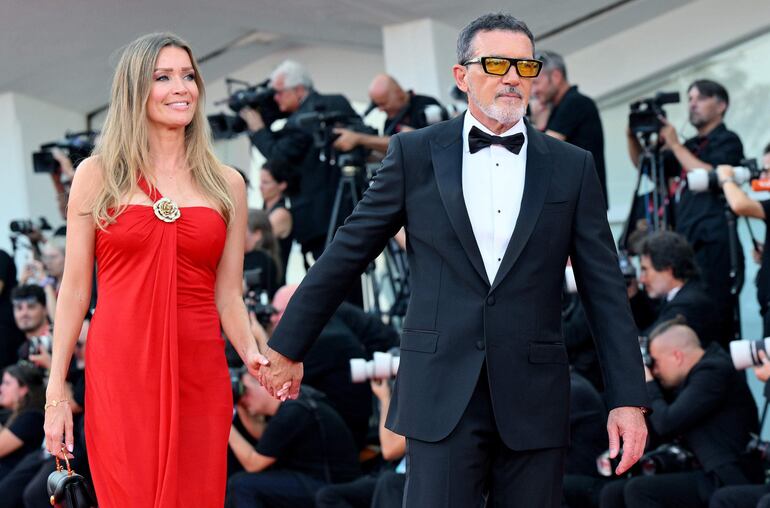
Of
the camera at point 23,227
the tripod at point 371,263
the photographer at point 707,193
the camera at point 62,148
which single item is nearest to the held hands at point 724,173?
the photographer at point 707,193

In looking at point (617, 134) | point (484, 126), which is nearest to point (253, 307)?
point (484, 126)

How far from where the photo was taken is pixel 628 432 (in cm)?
331

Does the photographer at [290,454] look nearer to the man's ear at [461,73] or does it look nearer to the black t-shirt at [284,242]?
the black t-shirt at [284,242]

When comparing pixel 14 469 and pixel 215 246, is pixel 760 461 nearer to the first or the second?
→ pixel 215 246

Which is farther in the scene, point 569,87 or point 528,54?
point 569,87

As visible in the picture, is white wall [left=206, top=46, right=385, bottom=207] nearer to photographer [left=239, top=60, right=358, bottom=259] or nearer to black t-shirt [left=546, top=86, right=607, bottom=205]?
photographer [left=239, top=60, right=358, bottom=259]

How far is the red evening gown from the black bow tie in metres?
1.02

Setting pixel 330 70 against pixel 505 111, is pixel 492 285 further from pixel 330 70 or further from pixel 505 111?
pixel 330 70

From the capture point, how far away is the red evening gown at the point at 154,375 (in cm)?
388

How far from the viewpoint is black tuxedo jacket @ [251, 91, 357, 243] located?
27.3 feet

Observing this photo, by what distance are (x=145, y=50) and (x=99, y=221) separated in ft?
1.91

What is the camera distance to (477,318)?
333cm

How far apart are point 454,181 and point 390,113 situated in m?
4.98

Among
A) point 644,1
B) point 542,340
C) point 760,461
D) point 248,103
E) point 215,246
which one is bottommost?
point 760,461
